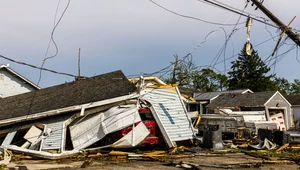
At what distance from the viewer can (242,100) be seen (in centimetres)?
3400

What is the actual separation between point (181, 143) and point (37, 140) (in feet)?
20.5

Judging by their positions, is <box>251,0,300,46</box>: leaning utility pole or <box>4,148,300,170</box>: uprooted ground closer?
<box>4,148,300,170</box>: uprooted ground

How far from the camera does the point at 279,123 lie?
84.0 ft

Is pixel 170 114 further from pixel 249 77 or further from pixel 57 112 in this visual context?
pixel 249 77

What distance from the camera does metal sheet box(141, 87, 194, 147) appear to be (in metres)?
14.5

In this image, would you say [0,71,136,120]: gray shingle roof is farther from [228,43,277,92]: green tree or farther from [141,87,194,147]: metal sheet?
[228,43,277,92]: green tree

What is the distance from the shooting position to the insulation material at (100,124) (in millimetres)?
13352

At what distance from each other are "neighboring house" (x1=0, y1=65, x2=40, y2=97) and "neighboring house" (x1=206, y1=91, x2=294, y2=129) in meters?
16.8

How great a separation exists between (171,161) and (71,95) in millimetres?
7099

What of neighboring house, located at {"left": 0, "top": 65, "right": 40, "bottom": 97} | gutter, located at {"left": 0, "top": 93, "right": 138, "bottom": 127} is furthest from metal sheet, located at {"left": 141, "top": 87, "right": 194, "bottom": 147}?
neighboring house, located at {"left": 0, "top": 65, "right": 40, "bottom": 97}

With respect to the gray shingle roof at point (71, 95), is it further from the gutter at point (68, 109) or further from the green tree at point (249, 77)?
the green tree at point (249, 77)

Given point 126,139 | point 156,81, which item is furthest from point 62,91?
point 126,139

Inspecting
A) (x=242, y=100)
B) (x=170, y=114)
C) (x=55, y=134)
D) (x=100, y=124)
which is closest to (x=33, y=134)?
(x=55, y=134)

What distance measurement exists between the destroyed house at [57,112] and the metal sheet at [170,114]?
4.42ft
